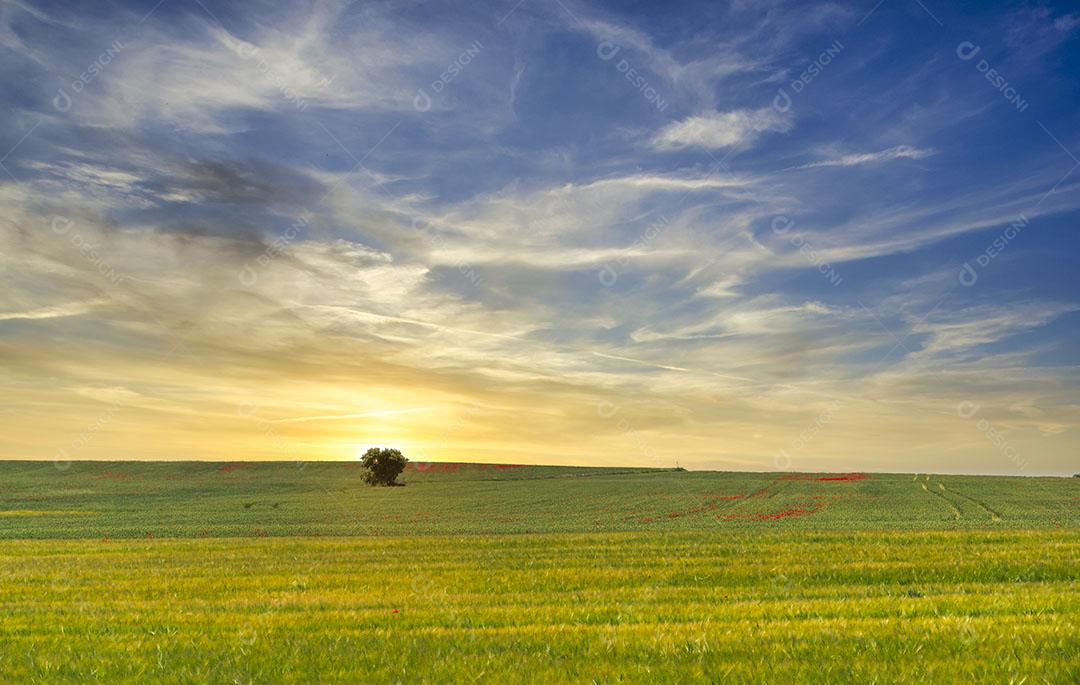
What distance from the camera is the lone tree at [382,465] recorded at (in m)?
96.6

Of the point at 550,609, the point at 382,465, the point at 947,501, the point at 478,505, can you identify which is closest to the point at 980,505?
the point at 947,501

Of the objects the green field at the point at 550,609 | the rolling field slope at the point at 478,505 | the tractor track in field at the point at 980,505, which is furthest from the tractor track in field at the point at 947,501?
the green field at the point at 550,609

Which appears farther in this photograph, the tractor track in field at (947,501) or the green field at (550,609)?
the tractor track in field at (947,501)

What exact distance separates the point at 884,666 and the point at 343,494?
79.0 meters

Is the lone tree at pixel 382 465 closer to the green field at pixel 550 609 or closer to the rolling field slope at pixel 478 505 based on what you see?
the rolling field slope at pixel 478 505

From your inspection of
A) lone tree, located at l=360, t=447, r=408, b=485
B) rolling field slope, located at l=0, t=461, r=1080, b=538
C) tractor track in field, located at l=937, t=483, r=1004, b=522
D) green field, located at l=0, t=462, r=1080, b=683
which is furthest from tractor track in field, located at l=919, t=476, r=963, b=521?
lone tree, located at l=360, t=447, r=408, b=485

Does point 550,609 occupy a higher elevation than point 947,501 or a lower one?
lower

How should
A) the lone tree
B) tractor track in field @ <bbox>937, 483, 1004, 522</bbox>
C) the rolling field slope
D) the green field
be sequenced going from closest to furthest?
the green field
the rolling field slope
tractor track in field @ <bbox>937, 483, 1004, 522</bbox>
the lone tree

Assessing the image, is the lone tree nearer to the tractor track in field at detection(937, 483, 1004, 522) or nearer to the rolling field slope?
the rolling field slope

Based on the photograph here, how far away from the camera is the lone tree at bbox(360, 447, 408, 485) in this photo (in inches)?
3802

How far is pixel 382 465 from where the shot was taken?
96500 millimetres

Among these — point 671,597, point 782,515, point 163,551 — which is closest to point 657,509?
point 782,515

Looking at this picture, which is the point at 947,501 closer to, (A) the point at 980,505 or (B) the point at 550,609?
(A) the point at 980,505

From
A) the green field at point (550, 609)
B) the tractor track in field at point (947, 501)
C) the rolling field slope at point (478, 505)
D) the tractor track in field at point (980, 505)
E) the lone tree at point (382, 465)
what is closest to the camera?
the green field at point (550, 609)
